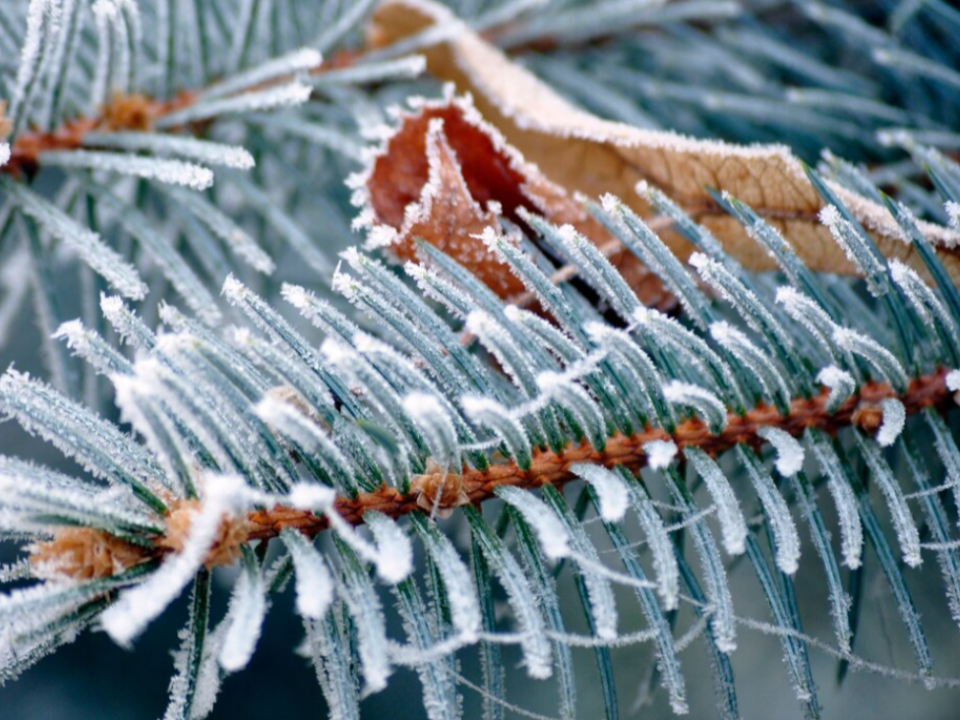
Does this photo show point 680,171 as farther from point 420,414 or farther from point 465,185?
point 420,414

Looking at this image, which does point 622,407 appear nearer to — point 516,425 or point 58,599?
point 516,425

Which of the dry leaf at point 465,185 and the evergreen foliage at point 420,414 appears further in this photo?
the dry leaf at point 465,185

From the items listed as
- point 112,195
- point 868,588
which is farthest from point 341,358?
point 868,588

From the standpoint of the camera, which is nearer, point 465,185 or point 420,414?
point 420,414

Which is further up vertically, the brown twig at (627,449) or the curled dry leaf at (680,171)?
the curled dry leaf at (680,171)

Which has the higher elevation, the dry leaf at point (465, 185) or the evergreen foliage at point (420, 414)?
the dry leaf at point (465, 185)

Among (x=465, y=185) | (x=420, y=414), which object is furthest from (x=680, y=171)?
(x=420, y=414)

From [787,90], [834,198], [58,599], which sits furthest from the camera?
[787,90]
